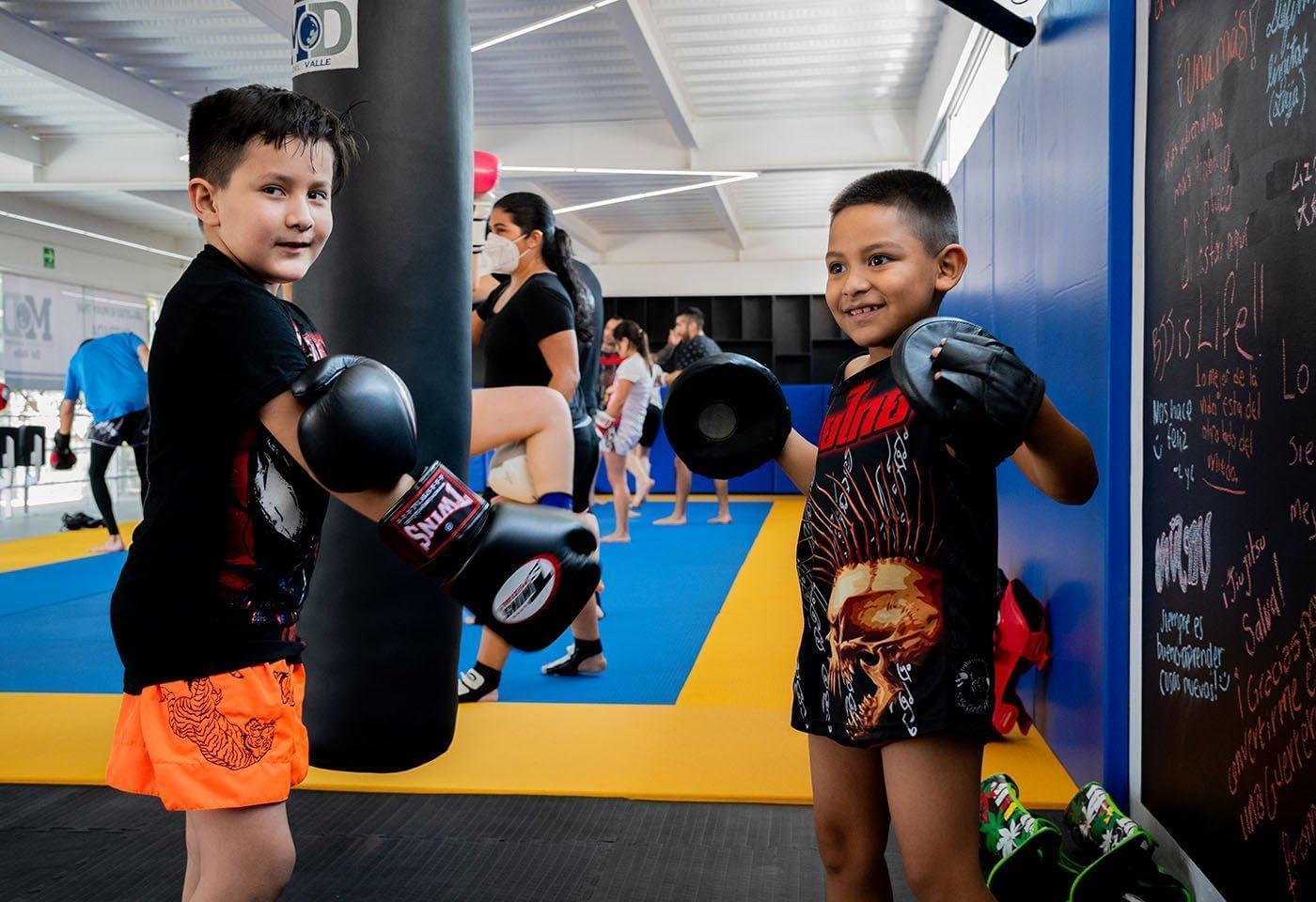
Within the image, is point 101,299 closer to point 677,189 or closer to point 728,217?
point 677,189

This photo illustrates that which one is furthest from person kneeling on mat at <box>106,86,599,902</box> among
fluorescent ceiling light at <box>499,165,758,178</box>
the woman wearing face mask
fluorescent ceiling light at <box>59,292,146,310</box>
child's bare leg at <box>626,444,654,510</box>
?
fluorescent ceiling light at <box>59,292,146,310</box>

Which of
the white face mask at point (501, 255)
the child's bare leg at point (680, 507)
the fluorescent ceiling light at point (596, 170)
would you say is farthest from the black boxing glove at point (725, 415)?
the fluorescent ceiling light at point (596, 170)

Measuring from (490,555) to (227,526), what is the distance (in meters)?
0.36

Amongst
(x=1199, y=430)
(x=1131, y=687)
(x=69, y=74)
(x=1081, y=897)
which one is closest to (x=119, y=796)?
(x=1081, y=897)

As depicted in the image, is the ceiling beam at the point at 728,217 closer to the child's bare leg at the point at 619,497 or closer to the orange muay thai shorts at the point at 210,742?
the child's bare leg at the point at 619,497

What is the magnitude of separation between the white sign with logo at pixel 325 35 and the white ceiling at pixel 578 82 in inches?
165

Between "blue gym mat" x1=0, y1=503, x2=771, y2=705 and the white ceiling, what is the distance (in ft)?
11.1

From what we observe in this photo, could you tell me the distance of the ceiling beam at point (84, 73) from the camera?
7.42 m

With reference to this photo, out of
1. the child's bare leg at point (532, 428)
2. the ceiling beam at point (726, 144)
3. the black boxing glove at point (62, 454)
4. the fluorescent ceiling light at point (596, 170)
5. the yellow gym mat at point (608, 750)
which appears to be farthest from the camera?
the ceiling beam at point (726, 144)

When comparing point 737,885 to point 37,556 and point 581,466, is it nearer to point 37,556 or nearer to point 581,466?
→ point 581,466

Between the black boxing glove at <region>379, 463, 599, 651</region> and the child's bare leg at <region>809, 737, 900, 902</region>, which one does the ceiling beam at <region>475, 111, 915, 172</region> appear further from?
the black boxing glove at <region>379, 463, 599, 651</region>

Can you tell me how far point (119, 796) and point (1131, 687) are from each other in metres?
2.23

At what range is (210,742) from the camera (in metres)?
1.28

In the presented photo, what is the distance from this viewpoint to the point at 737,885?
2.01 meters
